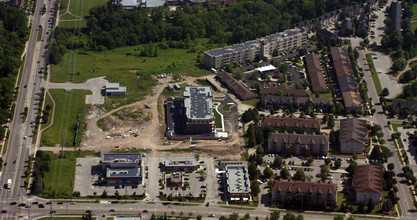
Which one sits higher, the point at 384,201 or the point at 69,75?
the point at 69,75

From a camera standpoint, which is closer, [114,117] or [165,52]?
[114,117]

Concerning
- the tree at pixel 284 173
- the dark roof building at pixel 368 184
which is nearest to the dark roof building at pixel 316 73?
the tree at pixel 284 173

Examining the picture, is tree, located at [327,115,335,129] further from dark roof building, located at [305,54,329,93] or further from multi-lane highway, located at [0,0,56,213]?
multi-lane highway, located at [0,0,56,213]

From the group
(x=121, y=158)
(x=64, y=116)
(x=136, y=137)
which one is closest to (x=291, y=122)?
(x=136, y=137)

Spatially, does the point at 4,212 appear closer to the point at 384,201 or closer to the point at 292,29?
the point at 384,201

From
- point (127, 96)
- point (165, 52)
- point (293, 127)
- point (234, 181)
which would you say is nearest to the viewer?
point (234, 181)

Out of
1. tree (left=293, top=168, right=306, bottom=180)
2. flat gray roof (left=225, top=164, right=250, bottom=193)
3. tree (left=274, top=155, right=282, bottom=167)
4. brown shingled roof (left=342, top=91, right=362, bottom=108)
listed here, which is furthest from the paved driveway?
brown shingled roof (left=342, top=91, right=362, bottom=108)

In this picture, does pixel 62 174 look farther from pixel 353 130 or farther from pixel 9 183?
pixel 353 130

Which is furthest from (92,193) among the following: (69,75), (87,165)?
(69,75)
